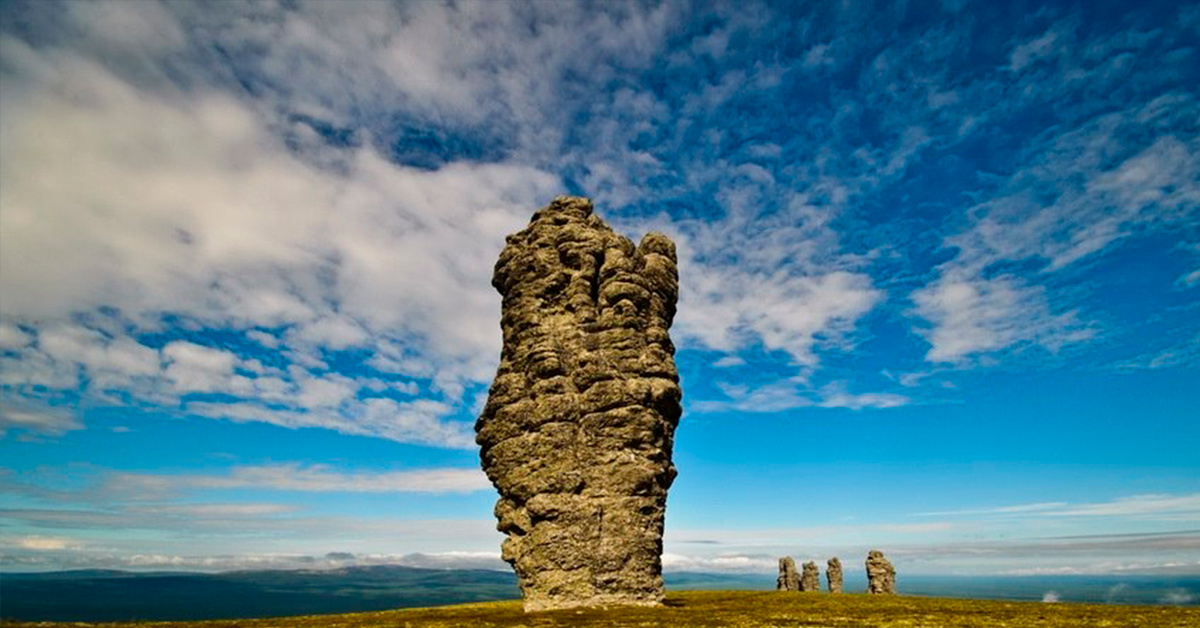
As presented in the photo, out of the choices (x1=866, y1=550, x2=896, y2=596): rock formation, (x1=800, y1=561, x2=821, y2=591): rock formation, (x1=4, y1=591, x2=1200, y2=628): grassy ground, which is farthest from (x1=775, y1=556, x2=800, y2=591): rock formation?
(x1=4, y1=591, x2=1200, y2=628): grassy ground

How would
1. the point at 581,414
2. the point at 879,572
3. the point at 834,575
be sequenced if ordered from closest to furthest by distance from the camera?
the point at 581,414, the point at 879,572, the point at 834,575

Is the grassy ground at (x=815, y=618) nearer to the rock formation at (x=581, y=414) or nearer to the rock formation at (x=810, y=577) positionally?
the rock formation at (x=581, y=414)

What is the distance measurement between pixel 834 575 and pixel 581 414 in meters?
98.9

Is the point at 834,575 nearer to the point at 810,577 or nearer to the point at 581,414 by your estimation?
the point at 810,577

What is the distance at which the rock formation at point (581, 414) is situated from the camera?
63.2 metres

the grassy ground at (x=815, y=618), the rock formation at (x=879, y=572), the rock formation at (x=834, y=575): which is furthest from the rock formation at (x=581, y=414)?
the rock formation at (x=834, y=575)

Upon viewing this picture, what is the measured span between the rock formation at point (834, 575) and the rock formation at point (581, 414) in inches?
3445

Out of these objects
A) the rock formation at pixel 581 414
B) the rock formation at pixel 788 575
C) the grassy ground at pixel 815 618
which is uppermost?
the rock formation at pixel 581 414

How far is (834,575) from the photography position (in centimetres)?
13600

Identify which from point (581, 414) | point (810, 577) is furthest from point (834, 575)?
point (581, 414)

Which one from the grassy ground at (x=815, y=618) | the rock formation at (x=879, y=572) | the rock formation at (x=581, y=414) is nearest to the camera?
the grassy ground at (x=815, y=618)

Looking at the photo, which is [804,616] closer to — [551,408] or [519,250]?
[551,408]

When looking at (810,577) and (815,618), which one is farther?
(810,577)

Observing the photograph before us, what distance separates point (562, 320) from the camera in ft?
243
